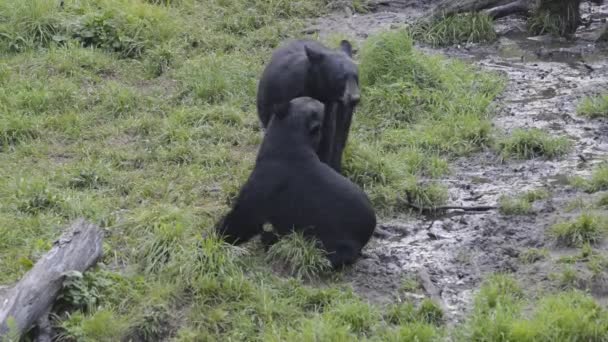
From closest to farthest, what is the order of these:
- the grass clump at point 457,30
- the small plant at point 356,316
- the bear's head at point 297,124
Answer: the small plant at point 356,316, the bear's head at point 297,124, the grass clump at point 457,30

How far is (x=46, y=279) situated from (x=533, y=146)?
4.37 m

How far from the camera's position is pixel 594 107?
8859mm

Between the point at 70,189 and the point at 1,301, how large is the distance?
2214 millimetres

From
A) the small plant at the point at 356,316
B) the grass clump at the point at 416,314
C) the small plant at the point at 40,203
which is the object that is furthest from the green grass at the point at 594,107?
the small plant at the point at 40,203

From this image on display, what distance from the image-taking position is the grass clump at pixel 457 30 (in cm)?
1104

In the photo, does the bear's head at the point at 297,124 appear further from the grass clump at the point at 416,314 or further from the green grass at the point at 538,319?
the green grass at the point at 538,319

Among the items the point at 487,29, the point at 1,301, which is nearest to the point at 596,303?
the point at 1,301

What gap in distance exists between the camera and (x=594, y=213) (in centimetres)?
679

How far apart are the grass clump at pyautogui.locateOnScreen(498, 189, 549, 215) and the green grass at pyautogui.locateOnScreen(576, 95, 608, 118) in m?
1.82

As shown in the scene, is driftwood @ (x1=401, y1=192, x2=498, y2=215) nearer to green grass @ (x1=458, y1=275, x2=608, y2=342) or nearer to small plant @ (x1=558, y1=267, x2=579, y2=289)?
small plant @ (x1=558, y1=267, x2=579, y2=289)

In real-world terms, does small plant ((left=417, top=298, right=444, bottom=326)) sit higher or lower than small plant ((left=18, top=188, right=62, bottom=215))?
higher

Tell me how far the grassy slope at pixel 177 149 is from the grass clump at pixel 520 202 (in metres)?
0.49

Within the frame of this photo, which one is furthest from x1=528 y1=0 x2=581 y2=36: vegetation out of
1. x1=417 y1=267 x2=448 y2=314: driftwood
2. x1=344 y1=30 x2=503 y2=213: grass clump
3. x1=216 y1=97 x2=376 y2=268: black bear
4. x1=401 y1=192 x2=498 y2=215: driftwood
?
x1=417 y1=267 x2=448 y2=314: driftwood

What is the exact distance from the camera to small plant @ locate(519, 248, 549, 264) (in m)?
6.34
